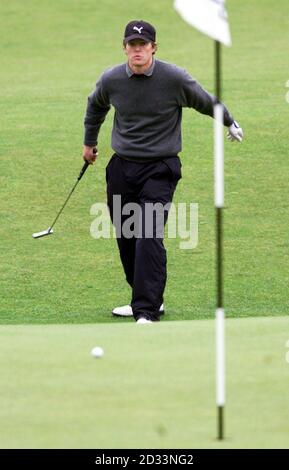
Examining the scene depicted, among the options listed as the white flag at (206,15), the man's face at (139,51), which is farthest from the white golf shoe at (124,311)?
the white flag at (206,15)

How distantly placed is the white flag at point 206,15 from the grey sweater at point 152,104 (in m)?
4.39

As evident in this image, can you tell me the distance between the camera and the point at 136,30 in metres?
10.1

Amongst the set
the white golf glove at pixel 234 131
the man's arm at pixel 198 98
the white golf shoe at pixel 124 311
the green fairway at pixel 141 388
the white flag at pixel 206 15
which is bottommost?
the green fairway at pixel 141 388

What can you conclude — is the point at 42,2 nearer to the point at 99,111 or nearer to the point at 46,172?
the point at 46,172

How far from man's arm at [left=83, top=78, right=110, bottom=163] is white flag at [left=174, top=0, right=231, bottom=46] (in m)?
4.66

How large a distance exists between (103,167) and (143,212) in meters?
5.79

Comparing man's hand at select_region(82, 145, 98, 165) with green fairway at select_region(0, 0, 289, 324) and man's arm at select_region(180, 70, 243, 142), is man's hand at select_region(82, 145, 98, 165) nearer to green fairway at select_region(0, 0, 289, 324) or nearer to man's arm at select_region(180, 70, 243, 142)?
man's arm at select_region(180, 70, 243, 142)

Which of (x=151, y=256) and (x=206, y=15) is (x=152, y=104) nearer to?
(x=151, y=256)

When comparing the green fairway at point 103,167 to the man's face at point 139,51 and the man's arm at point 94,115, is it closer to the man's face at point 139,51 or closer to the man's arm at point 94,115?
the man's arm at point 94,115

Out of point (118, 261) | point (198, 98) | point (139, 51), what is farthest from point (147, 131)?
A: point (118, 261)

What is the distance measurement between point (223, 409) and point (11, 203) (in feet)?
30.0

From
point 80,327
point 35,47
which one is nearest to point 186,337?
point 80,327

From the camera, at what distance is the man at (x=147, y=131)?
10.1m

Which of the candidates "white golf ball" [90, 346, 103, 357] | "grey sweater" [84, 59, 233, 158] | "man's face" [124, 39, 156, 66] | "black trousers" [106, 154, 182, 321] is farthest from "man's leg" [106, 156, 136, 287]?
"white golf ball" [90, 346, 103, 357]
